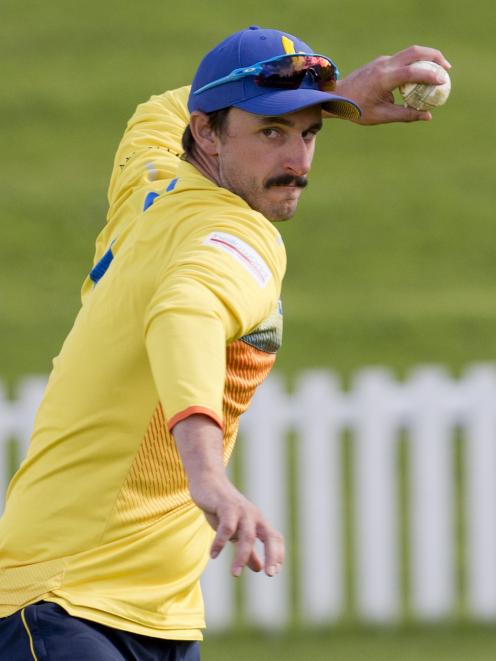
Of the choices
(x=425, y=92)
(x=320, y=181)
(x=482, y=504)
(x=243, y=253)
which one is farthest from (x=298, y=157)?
(x=320, y=181)

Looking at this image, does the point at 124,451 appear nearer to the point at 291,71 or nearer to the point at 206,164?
the point at 206,164

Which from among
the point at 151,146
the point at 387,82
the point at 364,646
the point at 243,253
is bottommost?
the point at 364,646

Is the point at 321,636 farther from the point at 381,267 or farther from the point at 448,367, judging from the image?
the point at 381,267

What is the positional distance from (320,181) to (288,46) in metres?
9.46

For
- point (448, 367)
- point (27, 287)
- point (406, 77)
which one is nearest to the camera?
point (406, 77)

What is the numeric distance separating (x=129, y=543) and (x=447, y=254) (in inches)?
357

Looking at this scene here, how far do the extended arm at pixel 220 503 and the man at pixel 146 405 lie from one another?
376 millimetres

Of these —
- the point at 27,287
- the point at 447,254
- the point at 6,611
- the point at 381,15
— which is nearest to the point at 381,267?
the point at 447,254

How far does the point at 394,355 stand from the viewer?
34.3 ft

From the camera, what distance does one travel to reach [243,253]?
8.95 ft

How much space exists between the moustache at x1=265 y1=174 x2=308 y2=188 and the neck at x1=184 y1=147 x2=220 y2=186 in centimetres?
14

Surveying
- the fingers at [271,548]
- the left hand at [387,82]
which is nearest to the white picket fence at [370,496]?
the left hand at [387,82]

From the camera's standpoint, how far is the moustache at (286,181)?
308 centimetres

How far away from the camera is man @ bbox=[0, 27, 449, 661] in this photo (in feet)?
9.57
